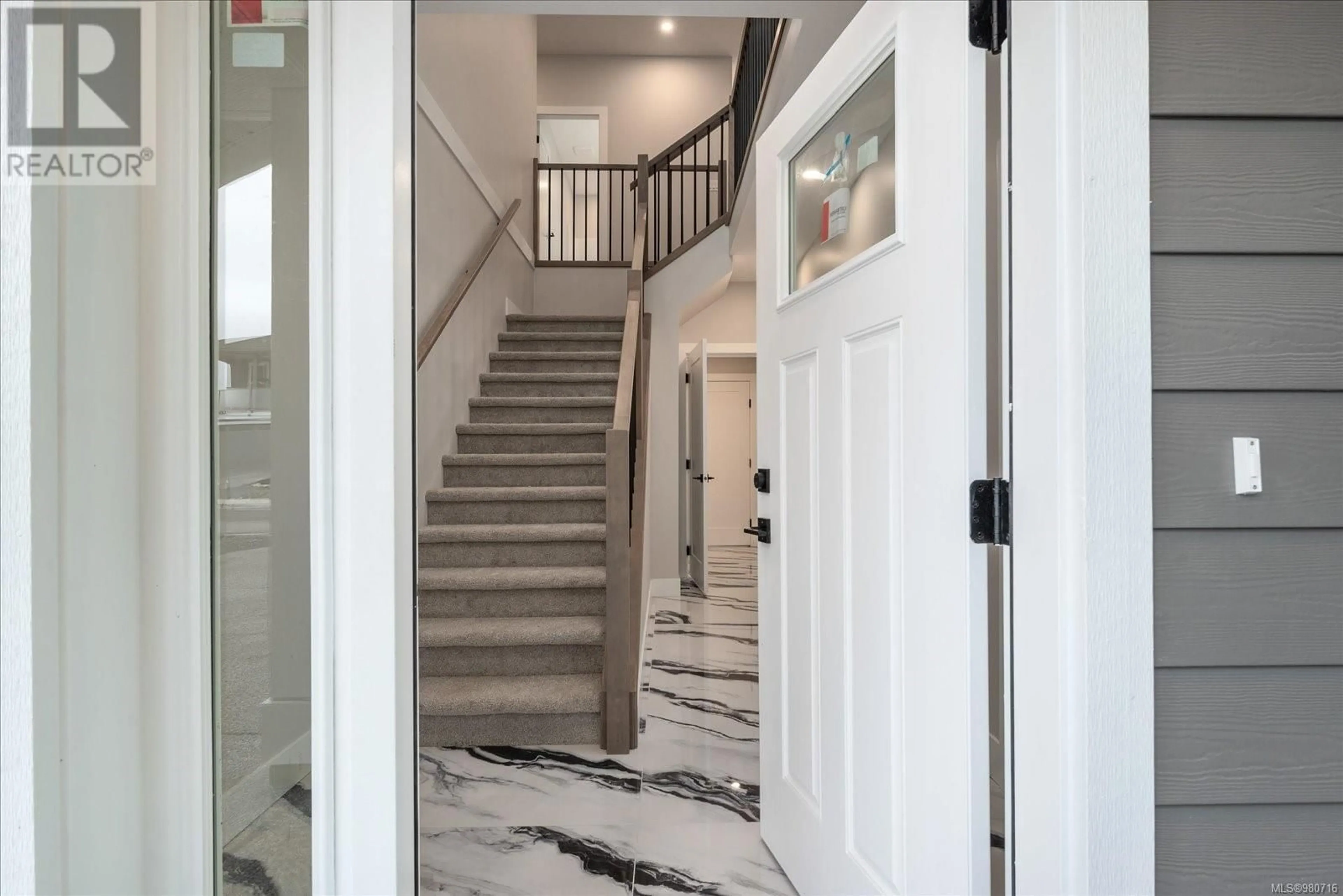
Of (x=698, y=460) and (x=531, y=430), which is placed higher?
(x=531, y=430)

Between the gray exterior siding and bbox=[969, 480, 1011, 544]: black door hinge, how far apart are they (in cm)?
19

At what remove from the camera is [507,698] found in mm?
2678

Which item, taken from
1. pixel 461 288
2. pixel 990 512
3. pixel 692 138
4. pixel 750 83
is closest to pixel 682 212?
pixel 692 138

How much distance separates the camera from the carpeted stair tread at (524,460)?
12.8ft

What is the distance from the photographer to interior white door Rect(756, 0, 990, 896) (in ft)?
3.69

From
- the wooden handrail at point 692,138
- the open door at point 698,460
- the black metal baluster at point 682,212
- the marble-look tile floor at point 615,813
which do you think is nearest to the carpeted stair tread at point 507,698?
the marble-look tile floor at point 615,813

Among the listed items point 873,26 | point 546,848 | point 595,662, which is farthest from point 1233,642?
point 595,662

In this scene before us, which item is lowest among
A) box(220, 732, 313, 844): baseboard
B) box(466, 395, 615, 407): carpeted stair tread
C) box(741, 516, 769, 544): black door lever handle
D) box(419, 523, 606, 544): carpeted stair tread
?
box(220, 732, 313, 844): baseboard

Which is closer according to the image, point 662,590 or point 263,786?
point 263,786

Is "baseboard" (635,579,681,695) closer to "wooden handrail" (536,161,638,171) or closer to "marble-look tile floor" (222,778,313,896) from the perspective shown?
"wooden handrail" (536,161,638,171)

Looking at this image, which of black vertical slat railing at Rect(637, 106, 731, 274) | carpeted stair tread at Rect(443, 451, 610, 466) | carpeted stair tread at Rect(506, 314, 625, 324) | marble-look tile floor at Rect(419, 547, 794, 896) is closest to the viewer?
marble-look tile floor at Rect(419, 547, 794, 896)

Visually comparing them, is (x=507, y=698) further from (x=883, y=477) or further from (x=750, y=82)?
(x=750, y=82)

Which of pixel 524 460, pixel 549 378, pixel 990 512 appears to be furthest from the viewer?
pixel 549 378

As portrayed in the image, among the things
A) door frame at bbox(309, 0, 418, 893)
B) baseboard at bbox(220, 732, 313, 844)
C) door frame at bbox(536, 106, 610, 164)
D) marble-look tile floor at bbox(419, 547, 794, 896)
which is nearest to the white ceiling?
door frame at bbox(536, 106, 610, 164)
